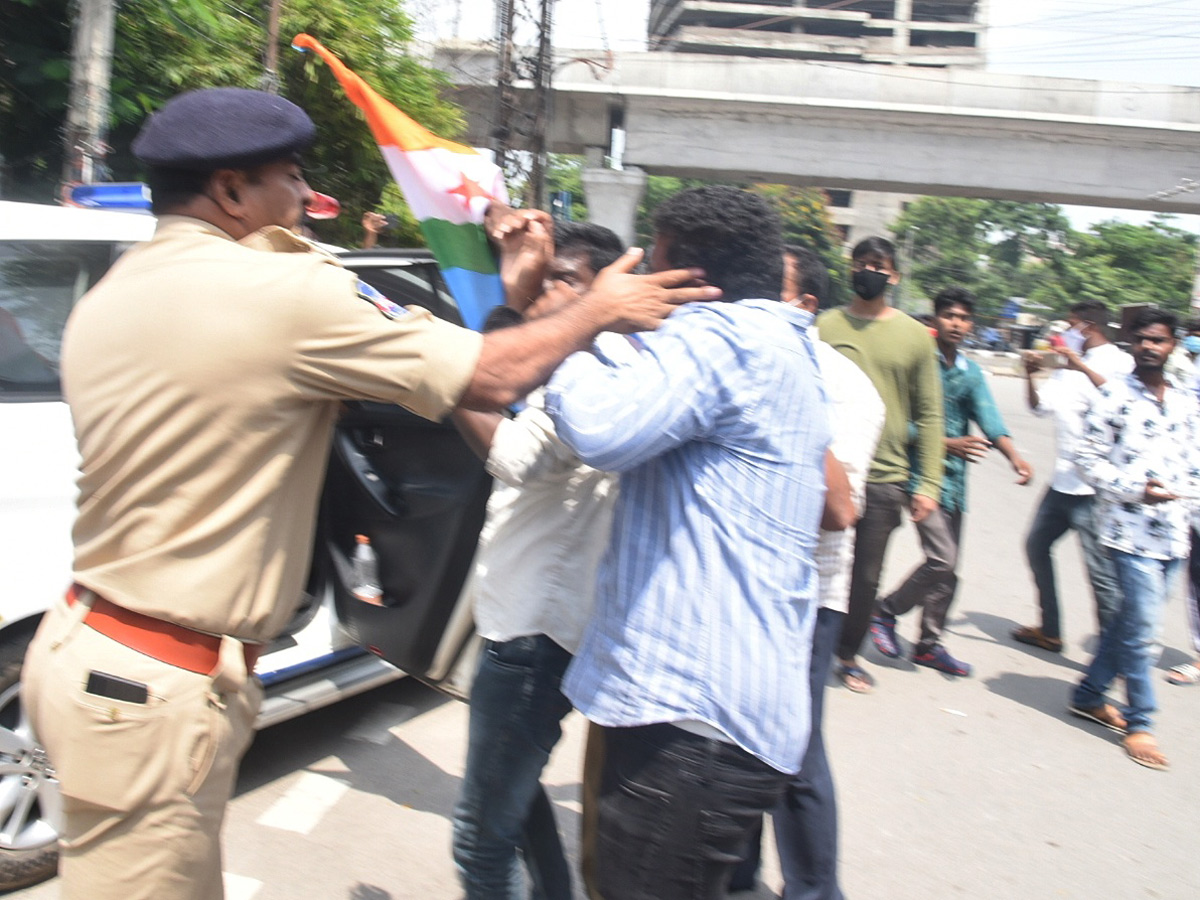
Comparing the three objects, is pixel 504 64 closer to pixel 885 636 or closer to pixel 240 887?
pixel 885 636

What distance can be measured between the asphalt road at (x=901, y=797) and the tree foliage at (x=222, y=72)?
19.6 feet

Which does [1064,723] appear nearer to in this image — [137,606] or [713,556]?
[713,556]

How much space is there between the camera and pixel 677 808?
1.89m

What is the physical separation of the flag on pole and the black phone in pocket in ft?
3.35

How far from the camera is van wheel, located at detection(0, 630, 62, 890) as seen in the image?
121 inches

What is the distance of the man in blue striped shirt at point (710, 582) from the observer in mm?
1843

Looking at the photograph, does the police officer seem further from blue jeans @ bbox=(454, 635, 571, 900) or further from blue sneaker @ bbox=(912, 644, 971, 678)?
blue sneaker @ bbox=(912, 644, 971, 678)

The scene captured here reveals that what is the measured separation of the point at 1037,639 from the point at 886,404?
2.05m

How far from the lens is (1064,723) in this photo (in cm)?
510

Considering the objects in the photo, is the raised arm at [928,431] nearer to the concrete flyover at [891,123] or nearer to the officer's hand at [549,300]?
the officer's hand at [549,300]

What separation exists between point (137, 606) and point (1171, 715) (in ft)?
16.6

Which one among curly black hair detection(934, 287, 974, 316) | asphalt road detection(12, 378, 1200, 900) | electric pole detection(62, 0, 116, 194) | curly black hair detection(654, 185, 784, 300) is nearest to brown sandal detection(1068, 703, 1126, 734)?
asphalt road detection(12, 378, 1200, 900)

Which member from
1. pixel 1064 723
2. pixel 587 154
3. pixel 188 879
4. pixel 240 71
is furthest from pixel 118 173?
pixel 587 154

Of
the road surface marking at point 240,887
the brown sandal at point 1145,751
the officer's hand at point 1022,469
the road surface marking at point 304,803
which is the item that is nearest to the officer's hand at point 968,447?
the officer's hand at point 1022,469
